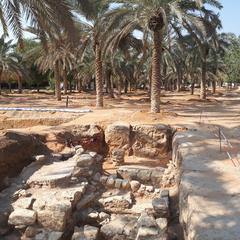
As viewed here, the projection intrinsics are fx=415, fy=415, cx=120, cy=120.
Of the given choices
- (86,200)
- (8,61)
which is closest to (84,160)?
(86,200)

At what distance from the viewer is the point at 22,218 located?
8984 mm

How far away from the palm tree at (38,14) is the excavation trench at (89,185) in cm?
352

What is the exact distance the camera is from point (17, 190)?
34.4ft

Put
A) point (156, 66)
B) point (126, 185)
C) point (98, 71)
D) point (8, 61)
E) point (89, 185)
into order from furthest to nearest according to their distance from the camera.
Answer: point (8, 61) < point (98, 71) < point (156, 66) < point (126, 185) < point (89, 185)

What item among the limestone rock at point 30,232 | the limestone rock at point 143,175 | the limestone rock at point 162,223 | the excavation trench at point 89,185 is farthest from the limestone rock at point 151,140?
the limestone rock at point 30,232

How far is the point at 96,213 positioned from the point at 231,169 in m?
3.30

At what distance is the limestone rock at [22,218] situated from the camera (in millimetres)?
8953

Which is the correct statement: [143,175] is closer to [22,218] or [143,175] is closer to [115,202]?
[115,202]

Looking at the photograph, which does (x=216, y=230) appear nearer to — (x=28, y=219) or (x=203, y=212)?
(x=203, y=212)

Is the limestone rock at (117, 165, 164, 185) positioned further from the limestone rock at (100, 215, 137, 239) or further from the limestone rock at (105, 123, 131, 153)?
the limestone rock at (105, 123, 131, 153)

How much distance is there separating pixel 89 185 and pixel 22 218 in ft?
8.68

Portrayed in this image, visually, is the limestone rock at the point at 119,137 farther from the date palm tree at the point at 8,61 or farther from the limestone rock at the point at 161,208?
the date palm tree at the point at 8,61

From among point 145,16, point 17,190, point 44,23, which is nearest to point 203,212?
point 17,190

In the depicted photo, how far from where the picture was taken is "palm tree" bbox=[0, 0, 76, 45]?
11.4 m
